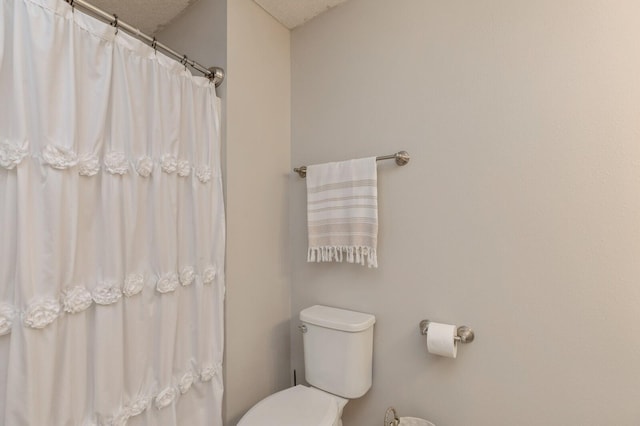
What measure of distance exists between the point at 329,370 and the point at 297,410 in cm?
22

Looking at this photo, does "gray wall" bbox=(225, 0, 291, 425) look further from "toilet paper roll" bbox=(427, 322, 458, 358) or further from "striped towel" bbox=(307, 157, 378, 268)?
"toilet paper roll" bbox=(427, 322, 458, 358)

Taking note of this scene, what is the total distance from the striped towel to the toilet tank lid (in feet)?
0.82

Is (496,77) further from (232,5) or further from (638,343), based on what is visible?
(232,5)

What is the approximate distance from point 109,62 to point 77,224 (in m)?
0.56

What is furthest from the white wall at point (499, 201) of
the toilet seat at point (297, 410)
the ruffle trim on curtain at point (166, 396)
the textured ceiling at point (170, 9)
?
the ruffle trim on curtain at point (166, 396)

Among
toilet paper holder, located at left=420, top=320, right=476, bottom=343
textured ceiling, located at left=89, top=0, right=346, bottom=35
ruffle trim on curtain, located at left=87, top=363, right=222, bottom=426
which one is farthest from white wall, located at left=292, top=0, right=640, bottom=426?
ruffle trim on curtain, located at left=87, top=363, right=222, bottom=426

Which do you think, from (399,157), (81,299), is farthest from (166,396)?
(399,157)

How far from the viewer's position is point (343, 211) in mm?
1450

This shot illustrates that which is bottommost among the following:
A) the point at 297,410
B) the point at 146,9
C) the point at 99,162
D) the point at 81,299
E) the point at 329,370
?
the point at 297,410

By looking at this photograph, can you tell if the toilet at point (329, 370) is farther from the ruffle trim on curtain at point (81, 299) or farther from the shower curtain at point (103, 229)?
the ruffle trim on curtain at point (81, 299)

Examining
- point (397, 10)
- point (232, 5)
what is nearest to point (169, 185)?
point (232, 5)

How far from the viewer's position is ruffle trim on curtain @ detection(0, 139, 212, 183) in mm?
801

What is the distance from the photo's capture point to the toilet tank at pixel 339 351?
1341mm

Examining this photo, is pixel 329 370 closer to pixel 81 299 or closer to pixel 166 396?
pixel 166 396
